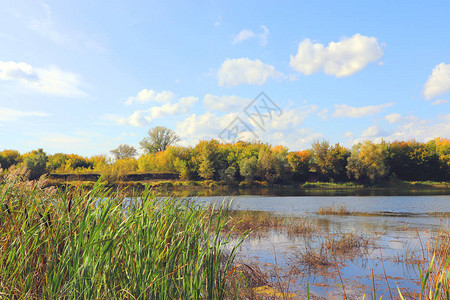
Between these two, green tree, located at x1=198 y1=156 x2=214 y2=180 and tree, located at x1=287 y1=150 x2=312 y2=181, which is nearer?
green tree, located at x1=198 y1=156 x2=214 y2=180

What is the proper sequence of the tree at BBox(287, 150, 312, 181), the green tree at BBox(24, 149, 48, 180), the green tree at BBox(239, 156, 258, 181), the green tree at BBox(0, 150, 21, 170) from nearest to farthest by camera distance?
1. the green tree at BBox(24, 149, 48, 180)
2. the green tree at BBox(239, 156, 258, 181)
3. the tree at BBox(287, 150, 312, 181)
4. the green tree at BBox(0, 150, 21, 170)

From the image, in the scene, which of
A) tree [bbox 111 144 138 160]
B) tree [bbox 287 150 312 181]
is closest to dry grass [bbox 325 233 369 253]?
tree [bbox 287 150 312 181]

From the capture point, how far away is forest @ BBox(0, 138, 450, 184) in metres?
56.7

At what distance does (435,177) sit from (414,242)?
200ft

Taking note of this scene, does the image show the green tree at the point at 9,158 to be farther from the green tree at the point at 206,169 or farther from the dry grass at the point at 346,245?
the dry grass at the point at 346,245

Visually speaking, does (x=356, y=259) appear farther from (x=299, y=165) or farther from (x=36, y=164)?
(x=36, y=164)

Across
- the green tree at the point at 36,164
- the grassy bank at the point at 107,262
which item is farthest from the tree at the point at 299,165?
the grassy bank at the point at 107,262

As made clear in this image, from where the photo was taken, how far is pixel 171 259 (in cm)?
405

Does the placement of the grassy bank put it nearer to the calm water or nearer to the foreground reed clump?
the foreground reed clump

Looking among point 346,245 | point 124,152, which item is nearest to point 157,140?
point 124,152

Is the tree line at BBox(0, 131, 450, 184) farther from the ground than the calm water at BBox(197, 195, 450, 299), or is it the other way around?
the tree line at BBox(0, 131, 450, 184)

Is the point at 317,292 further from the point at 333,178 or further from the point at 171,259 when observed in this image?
the point at 333,178

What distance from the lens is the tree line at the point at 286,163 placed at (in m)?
56.8

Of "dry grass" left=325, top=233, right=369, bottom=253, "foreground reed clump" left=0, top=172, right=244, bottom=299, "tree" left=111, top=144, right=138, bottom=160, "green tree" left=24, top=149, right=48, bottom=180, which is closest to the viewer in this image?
"foreground reed clump" left=0, top=172, right=244, bottom=299
